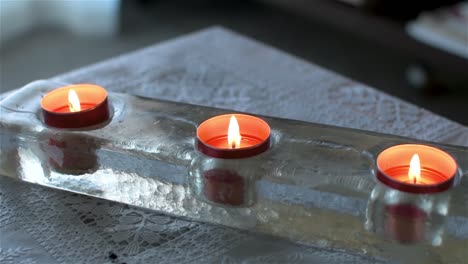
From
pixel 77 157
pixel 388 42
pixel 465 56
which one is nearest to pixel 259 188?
pixel 77 157

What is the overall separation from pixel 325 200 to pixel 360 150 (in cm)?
8

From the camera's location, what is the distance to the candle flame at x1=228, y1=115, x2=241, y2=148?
0.74 meters

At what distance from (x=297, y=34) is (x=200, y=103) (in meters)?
1.45

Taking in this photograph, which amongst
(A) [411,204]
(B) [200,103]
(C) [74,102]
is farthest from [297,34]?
(A) [411,204]

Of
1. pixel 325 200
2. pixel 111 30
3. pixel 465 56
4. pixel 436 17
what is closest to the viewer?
pixel 325 200

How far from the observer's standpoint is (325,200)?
0.68 metres

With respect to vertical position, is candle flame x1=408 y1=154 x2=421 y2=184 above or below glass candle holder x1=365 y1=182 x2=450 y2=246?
above

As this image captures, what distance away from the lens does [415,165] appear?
68cm

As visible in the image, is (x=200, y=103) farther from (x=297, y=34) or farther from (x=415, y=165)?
(x=297, y=34)

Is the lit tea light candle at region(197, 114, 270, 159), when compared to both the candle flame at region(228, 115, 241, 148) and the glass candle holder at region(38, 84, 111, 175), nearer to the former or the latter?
the candle flame at region(228, 115, 241, 148)

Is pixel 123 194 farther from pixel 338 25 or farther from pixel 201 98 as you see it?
pixel 338 25

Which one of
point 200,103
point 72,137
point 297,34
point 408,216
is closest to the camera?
point 408,216

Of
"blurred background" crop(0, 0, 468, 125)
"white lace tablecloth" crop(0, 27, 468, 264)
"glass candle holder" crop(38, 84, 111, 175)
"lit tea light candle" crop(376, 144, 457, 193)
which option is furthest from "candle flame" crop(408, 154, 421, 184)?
"blurred background" crop(0, 0, 468, 125)

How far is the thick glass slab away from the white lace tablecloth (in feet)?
0.05
